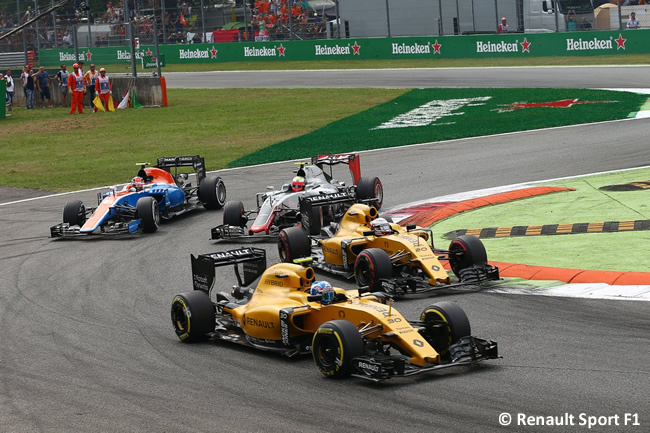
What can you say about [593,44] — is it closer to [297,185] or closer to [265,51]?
[265,51]

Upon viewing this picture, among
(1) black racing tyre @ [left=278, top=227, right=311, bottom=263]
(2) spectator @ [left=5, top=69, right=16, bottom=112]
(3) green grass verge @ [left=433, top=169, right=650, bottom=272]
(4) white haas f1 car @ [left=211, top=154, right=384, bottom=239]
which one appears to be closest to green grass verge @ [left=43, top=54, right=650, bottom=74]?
(2) spectator @ [left=5, top=69, right=16, bottom=112]

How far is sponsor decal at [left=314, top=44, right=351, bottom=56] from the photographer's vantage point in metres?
57.9

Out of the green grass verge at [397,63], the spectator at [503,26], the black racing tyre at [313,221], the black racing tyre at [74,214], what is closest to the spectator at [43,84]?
the green grass verge at [397,63]

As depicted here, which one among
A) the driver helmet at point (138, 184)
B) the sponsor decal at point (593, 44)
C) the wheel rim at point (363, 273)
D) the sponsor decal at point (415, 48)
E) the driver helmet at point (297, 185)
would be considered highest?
the sponsor decal at point (415, 48)

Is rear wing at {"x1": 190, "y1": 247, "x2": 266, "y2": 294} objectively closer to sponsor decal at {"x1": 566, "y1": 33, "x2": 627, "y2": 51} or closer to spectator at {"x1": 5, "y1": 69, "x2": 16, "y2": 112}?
spectator at {"x1": 5, "y1": 69, "x2": 16, "y2": 112}

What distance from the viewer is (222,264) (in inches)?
514

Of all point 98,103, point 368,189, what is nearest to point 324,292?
point 368,189

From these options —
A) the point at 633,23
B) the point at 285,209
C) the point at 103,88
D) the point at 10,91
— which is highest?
the point at 633,23

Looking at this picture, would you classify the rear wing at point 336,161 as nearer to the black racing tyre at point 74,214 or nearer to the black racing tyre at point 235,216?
the black racing tyre at point 235,216

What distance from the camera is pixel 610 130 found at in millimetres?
29109

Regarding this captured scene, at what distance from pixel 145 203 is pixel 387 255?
7339 millimetres

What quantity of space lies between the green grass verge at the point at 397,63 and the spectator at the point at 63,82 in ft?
6.93

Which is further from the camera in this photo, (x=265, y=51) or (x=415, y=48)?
(x=265, y=51)

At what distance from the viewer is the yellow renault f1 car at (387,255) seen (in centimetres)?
1395
